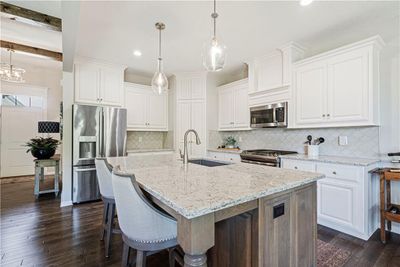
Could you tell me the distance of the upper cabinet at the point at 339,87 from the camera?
2.41 meters

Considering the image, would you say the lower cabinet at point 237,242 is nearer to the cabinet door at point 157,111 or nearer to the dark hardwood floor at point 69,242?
the dark hardwood floor at point 69,242

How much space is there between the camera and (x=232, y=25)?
268 cm

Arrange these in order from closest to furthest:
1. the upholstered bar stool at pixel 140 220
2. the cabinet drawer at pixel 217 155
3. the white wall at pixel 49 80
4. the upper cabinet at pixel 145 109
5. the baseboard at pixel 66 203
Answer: the upholstered bar stool at pixel 140 220
the baseboard at pixel 66 203
the cabinet drawer at pixel 217 155
the upper cabinet at pixel 145 109
the white wall at pixel 49 80

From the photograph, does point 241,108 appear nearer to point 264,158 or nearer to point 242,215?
point 264,158

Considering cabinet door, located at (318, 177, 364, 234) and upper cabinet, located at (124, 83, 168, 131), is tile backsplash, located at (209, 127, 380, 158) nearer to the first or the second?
cabinet door, located at (318, 177, 364, 234)

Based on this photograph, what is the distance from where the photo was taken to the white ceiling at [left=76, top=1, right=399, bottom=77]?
2299 mm

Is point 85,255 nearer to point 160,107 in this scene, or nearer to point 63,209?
point 63,209

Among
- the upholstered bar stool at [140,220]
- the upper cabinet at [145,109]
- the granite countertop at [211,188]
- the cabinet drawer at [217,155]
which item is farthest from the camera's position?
the upper cabinet at [145,109]

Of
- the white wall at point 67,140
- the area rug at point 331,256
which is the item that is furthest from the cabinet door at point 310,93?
the white wall at point 67,140

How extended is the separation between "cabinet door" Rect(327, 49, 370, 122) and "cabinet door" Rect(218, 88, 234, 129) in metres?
1.98

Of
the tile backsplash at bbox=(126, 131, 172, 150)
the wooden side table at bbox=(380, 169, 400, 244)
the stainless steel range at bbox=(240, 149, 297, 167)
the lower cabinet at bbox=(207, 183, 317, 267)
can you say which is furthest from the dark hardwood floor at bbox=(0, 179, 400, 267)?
the tile backsplash at bbox=(126, 131, 172, 150)

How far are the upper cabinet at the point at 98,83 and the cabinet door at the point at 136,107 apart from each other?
0.26 meters

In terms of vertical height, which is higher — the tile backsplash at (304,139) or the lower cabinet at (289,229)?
the tile backsplash at (304,139)

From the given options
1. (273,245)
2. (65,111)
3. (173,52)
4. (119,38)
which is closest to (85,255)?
(273,245)
